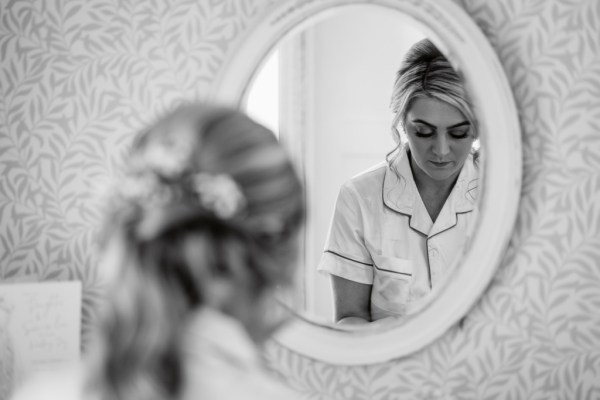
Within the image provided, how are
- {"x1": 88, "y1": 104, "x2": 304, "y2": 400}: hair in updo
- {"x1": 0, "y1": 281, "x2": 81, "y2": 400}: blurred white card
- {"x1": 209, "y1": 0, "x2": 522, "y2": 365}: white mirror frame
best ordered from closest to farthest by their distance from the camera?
{"x1": 88, "y1": 104, "x2": 304, "y2": 400}: hair in updo, {"x1": 0, "y1": 281, "x2": 81, "y2": 400}: blurred white card, {"x1": 209, "y1": 0, "x2": 522, "y2": 365}: white mirror frame

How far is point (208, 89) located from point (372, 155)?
0.42m

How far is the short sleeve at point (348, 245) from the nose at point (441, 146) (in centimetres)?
21

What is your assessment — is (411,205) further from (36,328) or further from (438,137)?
(36,328)

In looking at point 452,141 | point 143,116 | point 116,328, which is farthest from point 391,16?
point 116,328

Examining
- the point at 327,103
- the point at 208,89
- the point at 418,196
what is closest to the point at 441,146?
the point at 418,196

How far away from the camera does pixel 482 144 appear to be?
1546 mm

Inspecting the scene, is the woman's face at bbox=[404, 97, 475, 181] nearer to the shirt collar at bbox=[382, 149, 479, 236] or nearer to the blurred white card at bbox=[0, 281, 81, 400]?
the shirt collar at bbox=[382, 149, 479, 236]

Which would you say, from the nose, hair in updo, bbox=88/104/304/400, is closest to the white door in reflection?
the nose

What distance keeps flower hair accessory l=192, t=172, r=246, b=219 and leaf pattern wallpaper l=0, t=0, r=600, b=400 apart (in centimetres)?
91

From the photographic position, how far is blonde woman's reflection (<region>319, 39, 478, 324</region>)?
5.14 ft

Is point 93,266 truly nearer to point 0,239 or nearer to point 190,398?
point 0,239

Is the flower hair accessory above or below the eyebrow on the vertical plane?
below

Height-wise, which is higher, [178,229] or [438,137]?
[438,137]

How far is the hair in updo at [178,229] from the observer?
28.9 inches
